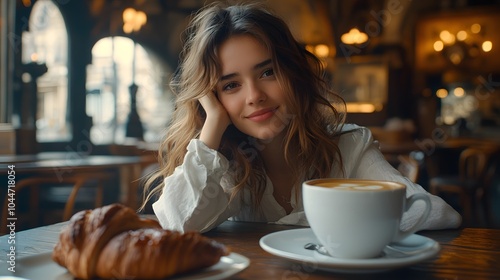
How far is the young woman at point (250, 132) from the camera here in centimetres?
114

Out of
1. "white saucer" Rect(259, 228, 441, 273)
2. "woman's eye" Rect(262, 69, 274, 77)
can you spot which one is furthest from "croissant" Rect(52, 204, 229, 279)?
"woman's eye" Rect(262, 69, 274, 77)

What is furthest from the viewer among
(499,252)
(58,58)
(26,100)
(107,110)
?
(107,110)

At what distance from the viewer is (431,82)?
8.02 m

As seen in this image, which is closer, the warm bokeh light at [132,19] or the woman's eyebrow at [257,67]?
the woman's eyebrow at [257,67]

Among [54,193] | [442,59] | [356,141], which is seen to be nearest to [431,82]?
[442,59]

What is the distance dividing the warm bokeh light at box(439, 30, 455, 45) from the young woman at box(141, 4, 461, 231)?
275 inches

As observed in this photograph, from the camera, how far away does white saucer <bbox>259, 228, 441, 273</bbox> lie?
0.61m

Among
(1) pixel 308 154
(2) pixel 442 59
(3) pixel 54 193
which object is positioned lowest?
(3) pixel 54 193

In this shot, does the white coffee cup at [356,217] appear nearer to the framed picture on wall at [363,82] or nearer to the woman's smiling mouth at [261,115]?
the woman's smiling mouth at [261,115]

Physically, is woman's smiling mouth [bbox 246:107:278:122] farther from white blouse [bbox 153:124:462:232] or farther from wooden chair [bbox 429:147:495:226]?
wooden chair [bbox 429:147:495:226]

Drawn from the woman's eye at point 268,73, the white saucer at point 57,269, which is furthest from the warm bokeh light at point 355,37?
the white saucer at point 57,269

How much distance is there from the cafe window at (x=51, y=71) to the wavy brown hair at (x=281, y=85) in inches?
181

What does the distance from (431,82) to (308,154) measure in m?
7.29

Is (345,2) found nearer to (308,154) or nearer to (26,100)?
(26,100)
